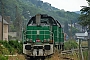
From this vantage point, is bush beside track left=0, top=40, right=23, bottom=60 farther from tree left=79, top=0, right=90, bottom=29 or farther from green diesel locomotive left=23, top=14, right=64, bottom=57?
tree left=79, top=0, right=90, bottom=29

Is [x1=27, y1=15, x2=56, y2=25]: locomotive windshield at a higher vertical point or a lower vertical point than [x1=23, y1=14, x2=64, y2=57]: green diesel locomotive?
higher

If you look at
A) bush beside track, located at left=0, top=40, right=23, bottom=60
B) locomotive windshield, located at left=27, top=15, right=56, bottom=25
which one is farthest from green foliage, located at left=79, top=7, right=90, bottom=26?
locomotive windshield, located at left=27, top=15, right=56, bottom=25

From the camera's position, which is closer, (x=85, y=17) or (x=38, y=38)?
(x=38, y=38)

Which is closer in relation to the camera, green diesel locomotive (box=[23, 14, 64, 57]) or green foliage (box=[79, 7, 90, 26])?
green diesel locomotive (box=[23, 14, 64, 57])

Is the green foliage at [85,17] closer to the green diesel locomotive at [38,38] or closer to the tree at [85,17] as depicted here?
the tree at [85,17]

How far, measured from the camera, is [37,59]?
23078 millimetres

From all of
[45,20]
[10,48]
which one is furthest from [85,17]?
[10,48]

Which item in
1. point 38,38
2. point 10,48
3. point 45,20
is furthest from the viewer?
point 10,48

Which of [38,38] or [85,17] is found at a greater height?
[85,17]

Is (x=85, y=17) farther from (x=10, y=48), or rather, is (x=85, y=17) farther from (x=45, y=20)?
(x=10, y=48)

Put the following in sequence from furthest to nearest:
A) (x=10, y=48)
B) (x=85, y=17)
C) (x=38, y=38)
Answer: (x=85, y=17), (x=10, y=48), (x=38, y=38)

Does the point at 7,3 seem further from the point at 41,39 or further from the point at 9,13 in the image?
the point at 41,39

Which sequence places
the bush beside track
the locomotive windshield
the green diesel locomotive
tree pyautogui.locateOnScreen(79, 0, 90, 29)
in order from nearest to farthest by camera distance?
the green diesel locomotive
the locomotive windshield
the bush beside track
tree pyautogui.locateOnScreen(79, 0, 90, 29)

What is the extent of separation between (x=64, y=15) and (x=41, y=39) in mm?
164182
